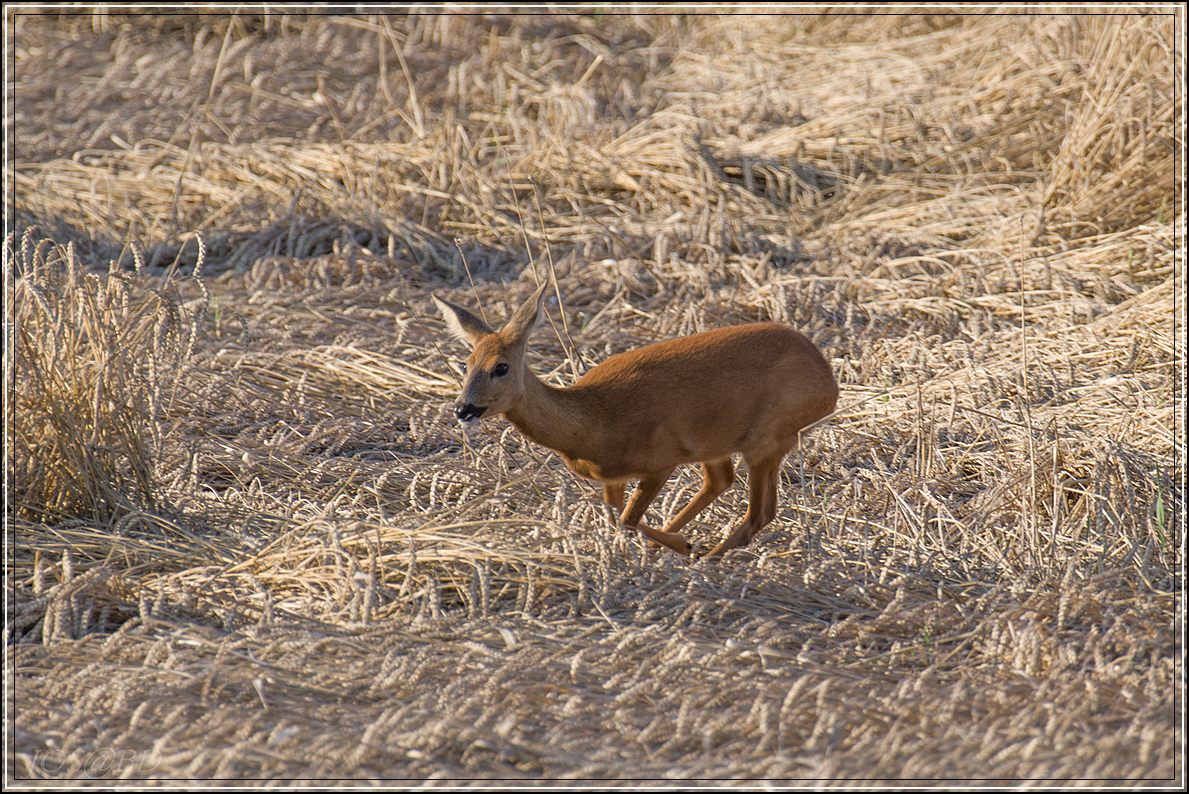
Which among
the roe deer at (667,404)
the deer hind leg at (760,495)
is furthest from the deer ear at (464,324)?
the deer hind leg at (760,495)

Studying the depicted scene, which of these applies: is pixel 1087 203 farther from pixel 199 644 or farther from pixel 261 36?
pixel 261 36

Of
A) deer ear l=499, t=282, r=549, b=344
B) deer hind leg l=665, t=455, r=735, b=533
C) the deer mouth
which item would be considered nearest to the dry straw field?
deer hind leg l=665, t=455, r=735, b=533

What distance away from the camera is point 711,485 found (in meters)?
4.69

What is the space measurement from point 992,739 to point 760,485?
1892 millimetres

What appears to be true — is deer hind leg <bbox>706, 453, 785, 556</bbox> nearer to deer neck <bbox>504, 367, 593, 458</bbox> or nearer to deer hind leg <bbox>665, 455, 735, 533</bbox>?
deer hind leg <bbox>665, 455, 735, 533</bbox>

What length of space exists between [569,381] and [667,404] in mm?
1582

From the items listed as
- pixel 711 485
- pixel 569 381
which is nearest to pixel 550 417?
pixel 711 485

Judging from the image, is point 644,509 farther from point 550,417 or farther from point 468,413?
point 468,413

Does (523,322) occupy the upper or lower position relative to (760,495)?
upper

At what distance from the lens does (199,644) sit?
10.3 ft

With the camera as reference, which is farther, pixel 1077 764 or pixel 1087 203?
pixel 1087 203

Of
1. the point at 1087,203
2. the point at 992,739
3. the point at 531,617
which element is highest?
the point at 1087,203

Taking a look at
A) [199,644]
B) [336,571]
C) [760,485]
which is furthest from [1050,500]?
[199,644]

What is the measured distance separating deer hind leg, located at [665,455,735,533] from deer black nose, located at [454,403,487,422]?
3.52 ft
